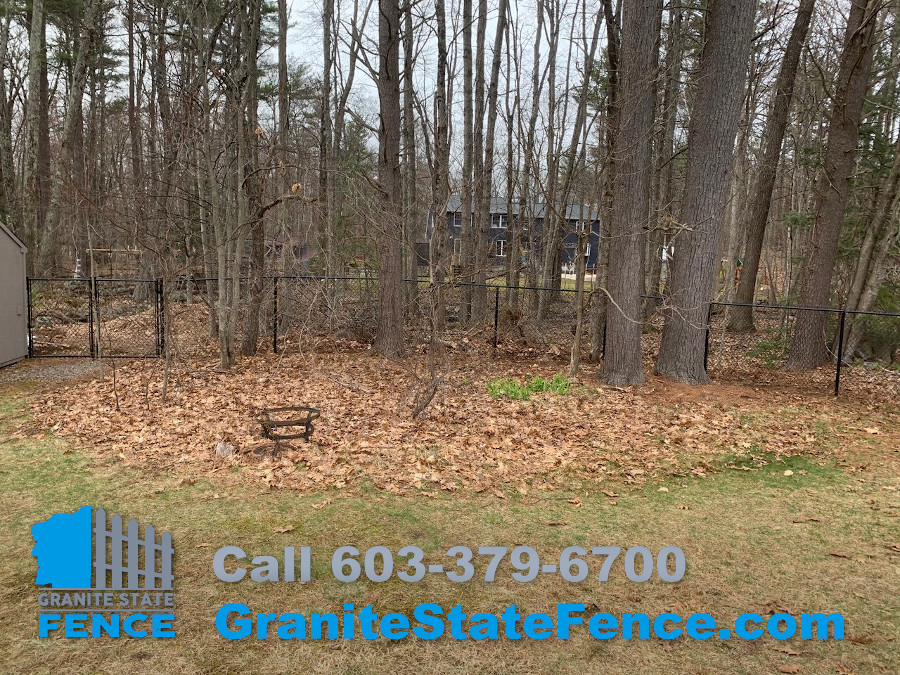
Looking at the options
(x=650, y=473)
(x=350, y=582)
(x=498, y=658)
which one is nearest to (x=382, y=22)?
(x=650, y=473)

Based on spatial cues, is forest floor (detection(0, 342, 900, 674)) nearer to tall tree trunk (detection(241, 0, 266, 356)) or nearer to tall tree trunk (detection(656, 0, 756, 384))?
tall tree trunk (detection(656, 0, 756, 384))

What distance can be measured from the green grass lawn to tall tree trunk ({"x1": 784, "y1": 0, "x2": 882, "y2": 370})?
5.08m

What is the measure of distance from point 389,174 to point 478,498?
6.22 metres

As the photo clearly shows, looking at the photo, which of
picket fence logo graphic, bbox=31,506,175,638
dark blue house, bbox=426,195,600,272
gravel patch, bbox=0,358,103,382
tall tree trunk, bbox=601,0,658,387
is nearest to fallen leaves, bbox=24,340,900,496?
tall tree trunk, bbox=601,0,658,387

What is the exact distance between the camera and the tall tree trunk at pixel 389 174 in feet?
29.4

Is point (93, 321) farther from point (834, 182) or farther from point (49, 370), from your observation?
point (834, 182)

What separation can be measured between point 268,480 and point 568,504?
247cm

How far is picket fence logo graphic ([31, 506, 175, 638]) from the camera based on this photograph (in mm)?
2904

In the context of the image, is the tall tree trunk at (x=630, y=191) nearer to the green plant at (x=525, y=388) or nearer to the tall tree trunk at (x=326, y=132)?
the green plant at (x=525, y=388)

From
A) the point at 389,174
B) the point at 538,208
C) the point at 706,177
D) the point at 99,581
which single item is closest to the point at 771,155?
the point at 706,177

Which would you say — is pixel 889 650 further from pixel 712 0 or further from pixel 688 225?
pixel 712 0

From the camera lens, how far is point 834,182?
9.32 m

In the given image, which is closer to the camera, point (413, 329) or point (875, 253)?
point (875, 253)

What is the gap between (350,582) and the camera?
3346 mm
